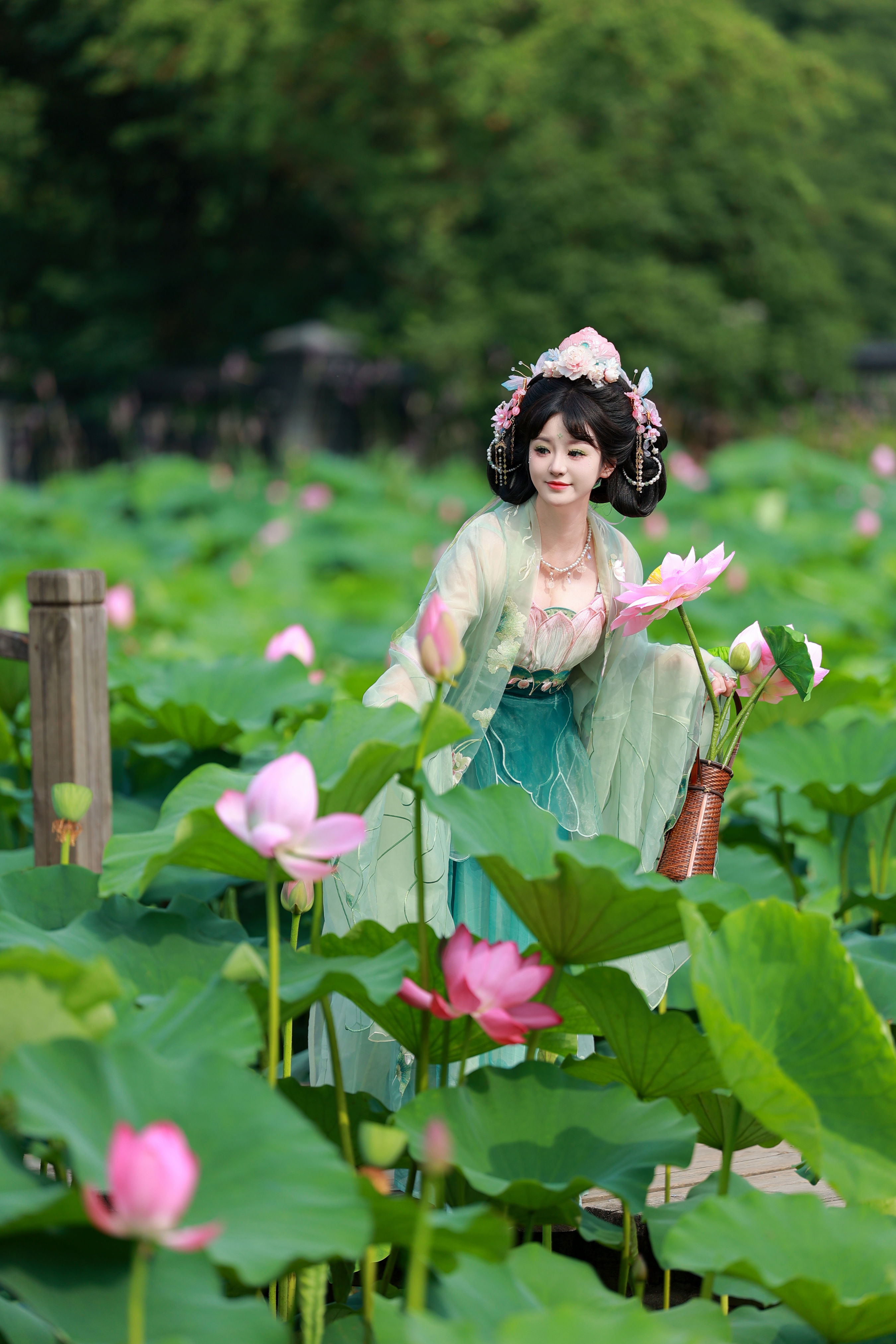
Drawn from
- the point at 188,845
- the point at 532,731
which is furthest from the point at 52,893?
the point at 532,731

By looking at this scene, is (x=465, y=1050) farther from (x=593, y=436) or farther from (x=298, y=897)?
(x=593, y=436)

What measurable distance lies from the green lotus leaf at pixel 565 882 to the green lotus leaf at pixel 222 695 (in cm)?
94

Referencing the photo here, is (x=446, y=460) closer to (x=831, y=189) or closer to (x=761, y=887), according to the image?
(x=761, y=887)

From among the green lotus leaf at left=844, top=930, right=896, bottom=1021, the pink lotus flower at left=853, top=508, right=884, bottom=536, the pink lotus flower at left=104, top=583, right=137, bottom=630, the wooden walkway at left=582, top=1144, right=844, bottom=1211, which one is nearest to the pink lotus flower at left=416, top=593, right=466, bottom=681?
the green lotus leaf at left=844, top=930, right=896, bottom=1021

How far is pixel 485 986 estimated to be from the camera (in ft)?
3.41

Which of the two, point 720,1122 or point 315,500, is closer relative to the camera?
point 720,1122

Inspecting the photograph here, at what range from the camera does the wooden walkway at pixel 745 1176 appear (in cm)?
154

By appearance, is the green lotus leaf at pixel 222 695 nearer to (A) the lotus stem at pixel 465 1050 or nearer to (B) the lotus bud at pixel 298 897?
(B) the lotus bud at pixel 298 897

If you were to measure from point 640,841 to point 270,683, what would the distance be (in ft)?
2.57

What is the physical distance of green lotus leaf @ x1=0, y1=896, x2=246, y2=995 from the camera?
3.90ft

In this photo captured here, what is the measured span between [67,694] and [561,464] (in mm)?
706

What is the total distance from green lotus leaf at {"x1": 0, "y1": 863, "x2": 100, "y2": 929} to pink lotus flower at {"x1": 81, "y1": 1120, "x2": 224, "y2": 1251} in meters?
0.70

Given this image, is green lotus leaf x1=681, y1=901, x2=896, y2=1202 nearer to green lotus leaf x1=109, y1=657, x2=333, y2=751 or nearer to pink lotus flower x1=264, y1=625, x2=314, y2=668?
green lotus leaf x1=109, y1=657, x2=333, y2=751

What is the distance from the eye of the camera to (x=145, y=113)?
13188 millimetres
